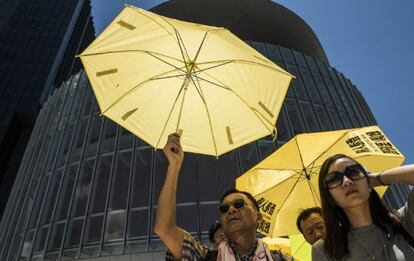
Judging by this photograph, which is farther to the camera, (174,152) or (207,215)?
(207,215)

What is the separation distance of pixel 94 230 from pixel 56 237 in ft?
6.06

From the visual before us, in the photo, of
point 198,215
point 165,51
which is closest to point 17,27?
point 198,215

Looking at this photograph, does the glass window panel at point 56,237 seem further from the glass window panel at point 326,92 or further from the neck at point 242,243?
the glass window panel at point 326,92

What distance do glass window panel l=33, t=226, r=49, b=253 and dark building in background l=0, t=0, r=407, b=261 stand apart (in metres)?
0.04

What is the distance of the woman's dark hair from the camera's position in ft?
7.20

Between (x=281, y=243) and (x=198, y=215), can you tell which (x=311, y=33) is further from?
(x=281, y=243)

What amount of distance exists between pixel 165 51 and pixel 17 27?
8641 cm

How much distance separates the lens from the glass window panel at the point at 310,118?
17.8 m

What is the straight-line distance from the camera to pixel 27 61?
2778 inches

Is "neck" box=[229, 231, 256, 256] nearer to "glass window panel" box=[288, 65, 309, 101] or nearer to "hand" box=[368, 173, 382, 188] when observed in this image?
"hand" box=[368, 173, 382, 188]

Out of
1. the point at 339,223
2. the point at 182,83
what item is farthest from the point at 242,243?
the point at 182,83

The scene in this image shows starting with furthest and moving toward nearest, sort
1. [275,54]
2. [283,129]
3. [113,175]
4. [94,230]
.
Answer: [275,54] → [283,129] → [113,175] → [94,230]

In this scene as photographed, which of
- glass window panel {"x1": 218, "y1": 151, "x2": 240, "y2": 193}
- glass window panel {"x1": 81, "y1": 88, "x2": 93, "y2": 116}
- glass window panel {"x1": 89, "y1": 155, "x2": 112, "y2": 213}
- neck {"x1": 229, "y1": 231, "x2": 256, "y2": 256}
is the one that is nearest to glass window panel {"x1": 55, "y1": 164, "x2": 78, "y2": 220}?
glass window panel {"x1": 89, "y1": 155, "x2": 112, "y2": 213}

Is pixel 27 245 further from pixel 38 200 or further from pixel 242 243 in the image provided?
pixel 242 243
